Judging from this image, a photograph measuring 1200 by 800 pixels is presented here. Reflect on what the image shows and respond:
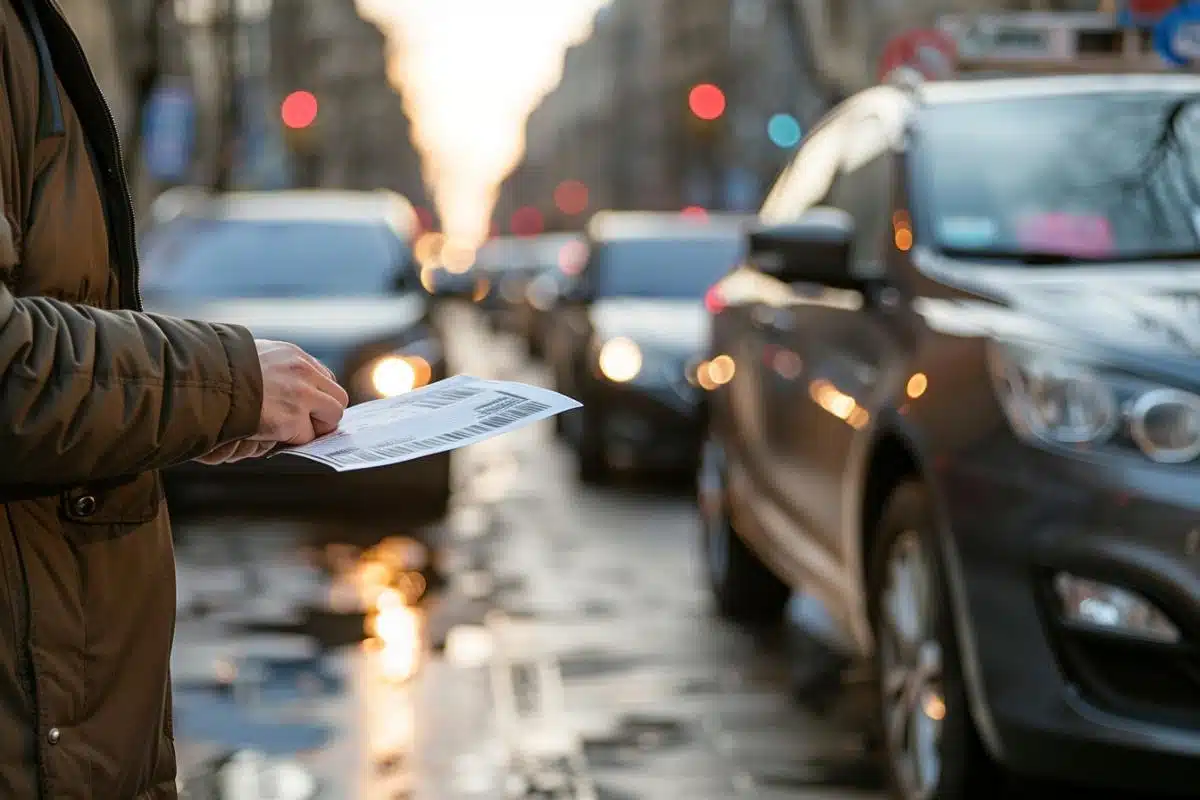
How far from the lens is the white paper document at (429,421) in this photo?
2.22 meters

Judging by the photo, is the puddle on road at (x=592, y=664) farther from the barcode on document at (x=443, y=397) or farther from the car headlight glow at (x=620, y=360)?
the car headlight glow at (x=620, y=360)

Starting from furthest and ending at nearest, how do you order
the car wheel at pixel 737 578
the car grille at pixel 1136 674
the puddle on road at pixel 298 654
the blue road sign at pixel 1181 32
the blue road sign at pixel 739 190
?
the blue road sign at pixel 739 190, the blue road sign at pixel 1181 32, the car wheel at pixel 737 578, the puddle on road at pixel 298 654, the car grille at pixel 1136 674

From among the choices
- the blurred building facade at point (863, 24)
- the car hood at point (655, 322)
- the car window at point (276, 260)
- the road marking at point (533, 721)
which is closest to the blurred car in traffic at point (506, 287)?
the blurred building facade at point (863, 24)

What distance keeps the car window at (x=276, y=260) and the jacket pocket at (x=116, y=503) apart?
849 cm

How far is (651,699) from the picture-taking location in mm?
6168

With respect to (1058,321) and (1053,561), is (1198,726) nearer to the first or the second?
(1053,561)

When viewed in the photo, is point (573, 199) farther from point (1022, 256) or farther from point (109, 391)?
point (109, 391)

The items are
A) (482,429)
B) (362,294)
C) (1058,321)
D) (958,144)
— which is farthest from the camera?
(362,294)

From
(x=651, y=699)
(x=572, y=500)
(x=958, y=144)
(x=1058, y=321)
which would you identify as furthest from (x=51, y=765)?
(x=572, y=500)

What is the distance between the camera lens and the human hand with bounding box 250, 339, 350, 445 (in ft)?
7.13

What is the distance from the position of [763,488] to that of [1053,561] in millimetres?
2608

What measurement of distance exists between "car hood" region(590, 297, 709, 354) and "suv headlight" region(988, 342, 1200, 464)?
7662 millimetres

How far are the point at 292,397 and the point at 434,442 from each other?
0.16m

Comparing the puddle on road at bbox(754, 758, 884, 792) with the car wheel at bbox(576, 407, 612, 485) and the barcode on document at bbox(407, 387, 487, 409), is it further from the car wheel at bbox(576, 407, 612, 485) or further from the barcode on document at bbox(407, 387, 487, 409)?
the car wheel at bbox(576, 407, 612, 485)
